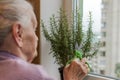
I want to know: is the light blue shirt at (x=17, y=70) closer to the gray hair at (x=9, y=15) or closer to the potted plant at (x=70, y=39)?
the gray hair at (x=9, y=15)

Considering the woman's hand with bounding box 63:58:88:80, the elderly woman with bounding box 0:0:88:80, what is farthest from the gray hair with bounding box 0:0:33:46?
the woman's hand with bounding box 63:58:88:80

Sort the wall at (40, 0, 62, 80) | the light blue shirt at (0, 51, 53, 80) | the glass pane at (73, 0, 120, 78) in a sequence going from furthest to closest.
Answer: the wall at (40, 0, 62, 80), the glass pane at (73, 0, 120, 78), the light blue shirt at (0, 51, 53, 80)

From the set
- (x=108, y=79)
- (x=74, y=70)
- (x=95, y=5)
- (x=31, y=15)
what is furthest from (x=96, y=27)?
(x=31, y=15)

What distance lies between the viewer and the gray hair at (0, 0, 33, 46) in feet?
2.46

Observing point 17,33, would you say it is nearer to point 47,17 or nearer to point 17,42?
point 17,42

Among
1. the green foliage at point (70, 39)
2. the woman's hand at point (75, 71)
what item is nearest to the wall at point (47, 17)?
the green foliage at point (70, 39)

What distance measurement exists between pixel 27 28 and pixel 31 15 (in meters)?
0.05

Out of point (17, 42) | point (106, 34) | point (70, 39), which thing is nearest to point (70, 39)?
point (70, 39)

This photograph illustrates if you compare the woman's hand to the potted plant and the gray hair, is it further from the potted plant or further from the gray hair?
the gray hair

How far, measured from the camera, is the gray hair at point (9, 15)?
75 centimetres

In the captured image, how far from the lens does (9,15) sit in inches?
29.5

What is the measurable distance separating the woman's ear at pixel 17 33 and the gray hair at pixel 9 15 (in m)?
0.01

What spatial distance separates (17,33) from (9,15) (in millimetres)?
63

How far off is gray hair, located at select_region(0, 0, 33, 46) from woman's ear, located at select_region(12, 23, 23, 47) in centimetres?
1
